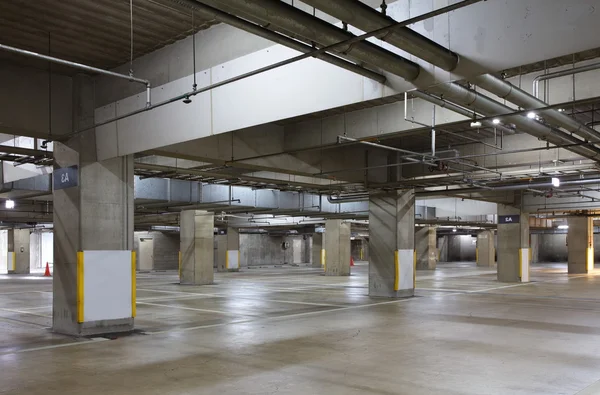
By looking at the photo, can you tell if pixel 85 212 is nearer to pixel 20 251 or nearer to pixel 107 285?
pixel 107 285

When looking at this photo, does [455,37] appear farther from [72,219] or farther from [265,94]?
[72,219]

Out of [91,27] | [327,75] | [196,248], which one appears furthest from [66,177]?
[196,248]

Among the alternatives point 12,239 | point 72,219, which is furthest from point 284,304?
point 12,239

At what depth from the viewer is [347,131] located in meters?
13.9

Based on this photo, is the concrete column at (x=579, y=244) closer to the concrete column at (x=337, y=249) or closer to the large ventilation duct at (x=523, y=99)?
the concrete column at (x=337, y=249)

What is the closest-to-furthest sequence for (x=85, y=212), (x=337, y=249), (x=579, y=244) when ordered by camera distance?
(x=85, y=212) < (x=337, y=249) < (x=579, y=244)

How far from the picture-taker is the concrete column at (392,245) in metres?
19.6

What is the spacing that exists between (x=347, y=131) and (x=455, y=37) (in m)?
6.56

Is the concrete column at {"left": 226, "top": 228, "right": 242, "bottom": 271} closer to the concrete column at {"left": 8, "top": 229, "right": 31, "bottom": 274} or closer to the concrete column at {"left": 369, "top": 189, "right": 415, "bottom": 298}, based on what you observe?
the concrete column at {"left": 8, "top": 229, "right": 31, "bottom": 274}

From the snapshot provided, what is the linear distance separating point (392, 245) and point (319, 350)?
34.0 ft

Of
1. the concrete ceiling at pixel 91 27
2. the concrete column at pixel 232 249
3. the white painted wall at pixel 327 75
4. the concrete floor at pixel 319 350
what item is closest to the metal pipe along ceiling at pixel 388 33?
the white painted wall at pixel 327 75

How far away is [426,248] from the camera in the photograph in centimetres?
4509

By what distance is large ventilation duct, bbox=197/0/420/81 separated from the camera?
219 inches

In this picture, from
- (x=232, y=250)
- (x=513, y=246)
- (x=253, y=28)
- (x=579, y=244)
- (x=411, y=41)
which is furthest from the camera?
(x=232, y=250)
